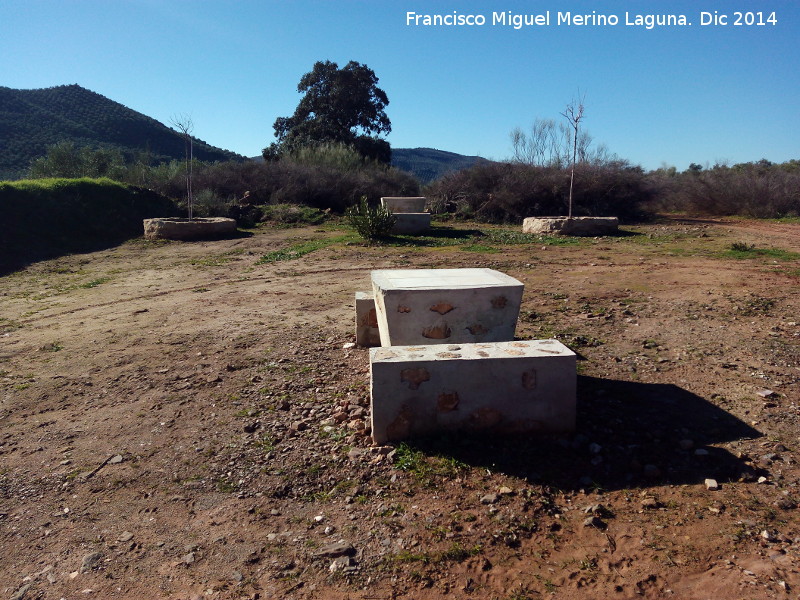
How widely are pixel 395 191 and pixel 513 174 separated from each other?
4.60 meters

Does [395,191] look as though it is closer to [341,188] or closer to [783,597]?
[341,188]

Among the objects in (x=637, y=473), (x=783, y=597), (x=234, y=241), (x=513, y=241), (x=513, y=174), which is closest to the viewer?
(x=783, y=597)

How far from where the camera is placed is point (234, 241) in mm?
12961

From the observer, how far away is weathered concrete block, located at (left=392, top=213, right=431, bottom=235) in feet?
44.2

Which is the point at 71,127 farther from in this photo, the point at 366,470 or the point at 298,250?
the point at 366,470

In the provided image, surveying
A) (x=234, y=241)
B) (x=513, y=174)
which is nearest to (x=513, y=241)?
(x=234, y=241)

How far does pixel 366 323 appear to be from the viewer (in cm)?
501

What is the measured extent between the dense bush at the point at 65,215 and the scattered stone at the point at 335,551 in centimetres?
1033

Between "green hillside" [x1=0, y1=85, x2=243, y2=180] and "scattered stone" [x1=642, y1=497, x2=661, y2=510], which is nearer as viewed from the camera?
"scattered stone" [x1=642, y1=497, x2=661, y2=510]

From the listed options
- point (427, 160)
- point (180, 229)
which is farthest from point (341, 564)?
point (427, 160)

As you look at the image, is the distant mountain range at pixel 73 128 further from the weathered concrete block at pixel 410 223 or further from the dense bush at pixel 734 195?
the weathered concrete block at pixel 410 223

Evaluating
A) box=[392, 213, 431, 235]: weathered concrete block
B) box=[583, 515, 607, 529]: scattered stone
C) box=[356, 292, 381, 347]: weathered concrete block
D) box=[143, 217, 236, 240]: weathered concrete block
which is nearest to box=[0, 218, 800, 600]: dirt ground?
box=[583, 515, 607, 529]: scattered stone

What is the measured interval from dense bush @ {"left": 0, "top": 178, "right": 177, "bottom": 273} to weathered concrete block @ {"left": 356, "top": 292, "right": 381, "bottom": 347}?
8397 mm

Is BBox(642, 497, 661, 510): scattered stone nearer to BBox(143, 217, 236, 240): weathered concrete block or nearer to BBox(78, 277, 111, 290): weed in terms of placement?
BBox(78, 277, 111, 290): weed
